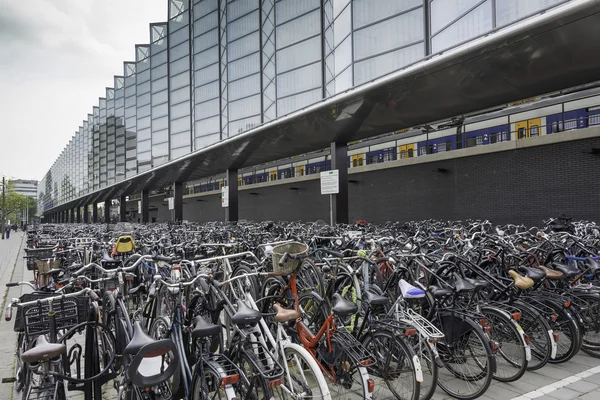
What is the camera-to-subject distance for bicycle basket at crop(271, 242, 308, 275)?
3.13 meters

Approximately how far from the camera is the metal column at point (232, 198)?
20183 mm

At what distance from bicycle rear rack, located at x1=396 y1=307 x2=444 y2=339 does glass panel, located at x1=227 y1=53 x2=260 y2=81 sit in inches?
732

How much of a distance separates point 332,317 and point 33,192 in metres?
185

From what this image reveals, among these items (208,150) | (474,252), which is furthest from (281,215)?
(474,252)

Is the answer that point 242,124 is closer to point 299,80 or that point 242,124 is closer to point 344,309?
point 299,80

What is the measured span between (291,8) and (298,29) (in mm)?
1089

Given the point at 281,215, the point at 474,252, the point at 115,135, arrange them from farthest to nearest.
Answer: the point at 115,135 → the point at 281,215 → the point at 474,252

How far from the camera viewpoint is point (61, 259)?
6941mm

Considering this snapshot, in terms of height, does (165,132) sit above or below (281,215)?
above

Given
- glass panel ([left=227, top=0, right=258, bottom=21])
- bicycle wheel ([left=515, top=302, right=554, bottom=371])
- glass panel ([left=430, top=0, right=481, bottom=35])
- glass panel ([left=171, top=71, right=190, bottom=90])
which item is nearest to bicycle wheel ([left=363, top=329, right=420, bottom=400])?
bicycle wheel ([left=515, top=302, right=554, bottom=371])

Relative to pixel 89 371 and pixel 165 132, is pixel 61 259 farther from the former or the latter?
pixel 165 132

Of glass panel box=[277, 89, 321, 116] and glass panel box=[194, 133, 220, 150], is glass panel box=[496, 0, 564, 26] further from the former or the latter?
glass panel box=[194, 133, 220, 150]

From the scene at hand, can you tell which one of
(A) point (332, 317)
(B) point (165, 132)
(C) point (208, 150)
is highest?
(B) point (165, 132)

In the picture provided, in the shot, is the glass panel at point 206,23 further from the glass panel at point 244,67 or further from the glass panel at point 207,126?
the glass panel at point 207,126
